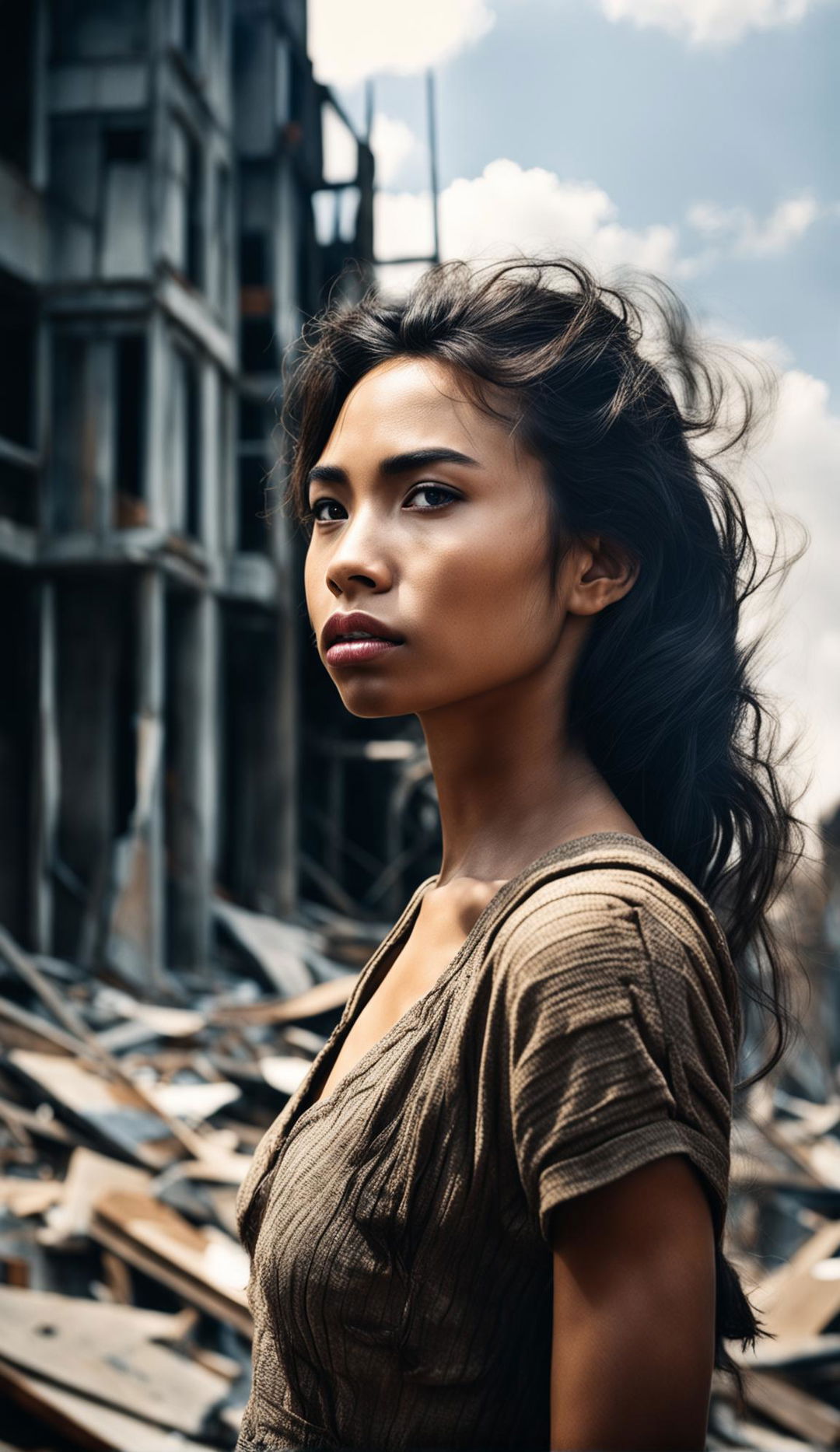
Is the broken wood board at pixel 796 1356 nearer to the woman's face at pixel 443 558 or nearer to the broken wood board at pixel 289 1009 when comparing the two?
the broken wood board at pixel 289 1009

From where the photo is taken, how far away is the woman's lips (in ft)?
4.20

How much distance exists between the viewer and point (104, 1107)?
222 inches

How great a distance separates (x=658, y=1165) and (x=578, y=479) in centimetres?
67

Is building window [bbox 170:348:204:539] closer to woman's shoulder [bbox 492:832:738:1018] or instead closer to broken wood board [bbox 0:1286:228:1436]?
broken wood board [bbox 0:1286:228:1436]

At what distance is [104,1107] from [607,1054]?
16.7 ft

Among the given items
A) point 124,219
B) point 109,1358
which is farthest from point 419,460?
point 124,219

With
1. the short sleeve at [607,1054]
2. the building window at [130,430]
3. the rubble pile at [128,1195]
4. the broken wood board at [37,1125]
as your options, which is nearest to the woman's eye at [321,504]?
the short sleeve at [607,1054]

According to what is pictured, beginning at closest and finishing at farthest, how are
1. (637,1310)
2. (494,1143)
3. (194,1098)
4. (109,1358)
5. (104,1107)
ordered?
(637,1310), (494,1143), (109,1358), (104,1107), (194,1098)

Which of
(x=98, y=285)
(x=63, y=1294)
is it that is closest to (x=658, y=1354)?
(x=63, y=1294)

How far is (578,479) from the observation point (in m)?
1.33

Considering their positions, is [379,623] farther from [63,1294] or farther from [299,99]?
[299,99]

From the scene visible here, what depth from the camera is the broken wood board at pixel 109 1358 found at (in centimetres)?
357

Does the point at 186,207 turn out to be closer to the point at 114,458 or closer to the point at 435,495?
the point at 114,458

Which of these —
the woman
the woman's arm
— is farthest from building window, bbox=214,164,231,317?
the woman's arm
